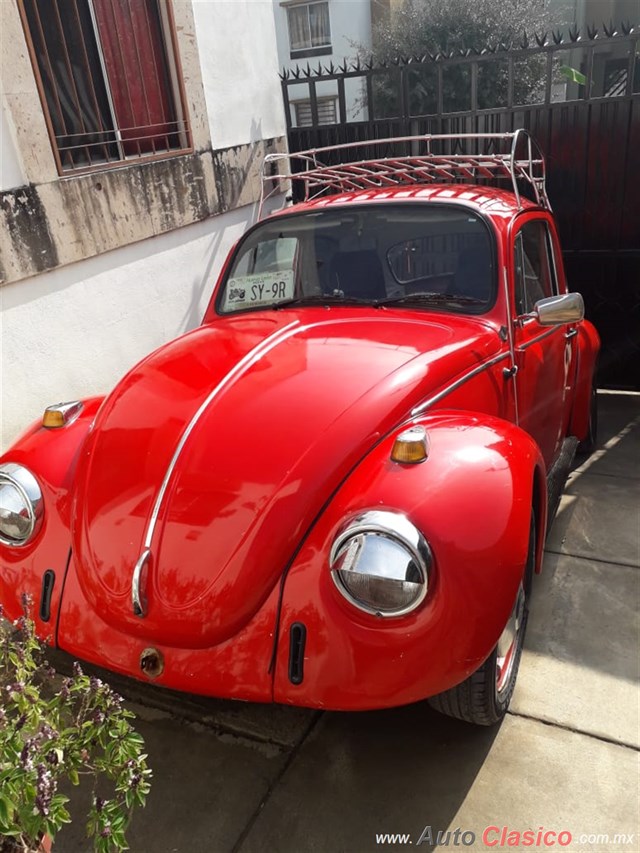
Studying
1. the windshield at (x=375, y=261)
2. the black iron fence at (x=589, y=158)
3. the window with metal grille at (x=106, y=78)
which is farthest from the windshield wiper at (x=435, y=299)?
the black iron fence at (x=589, y=158)

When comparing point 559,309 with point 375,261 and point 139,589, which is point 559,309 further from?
point 139,589

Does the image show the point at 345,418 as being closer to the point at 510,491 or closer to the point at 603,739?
the point at 510,491

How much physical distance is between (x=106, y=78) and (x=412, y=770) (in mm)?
5136

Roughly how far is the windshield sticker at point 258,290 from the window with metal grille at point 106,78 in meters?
2.03

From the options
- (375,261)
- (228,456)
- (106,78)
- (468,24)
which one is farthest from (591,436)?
(468,24)

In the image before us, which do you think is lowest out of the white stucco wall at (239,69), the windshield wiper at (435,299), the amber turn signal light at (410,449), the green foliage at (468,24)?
the amber turn signal light at (410,449)

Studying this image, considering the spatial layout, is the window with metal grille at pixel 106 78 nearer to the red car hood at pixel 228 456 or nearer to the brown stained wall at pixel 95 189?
the brown stained wall at pixel 95 189

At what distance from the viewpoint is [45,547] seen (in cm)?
228

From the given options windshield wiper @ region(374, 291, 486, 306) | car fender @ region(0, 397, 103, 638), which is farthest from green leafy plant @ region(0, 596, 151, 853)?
windshield wiper @ region(374, 291, 486, 306)

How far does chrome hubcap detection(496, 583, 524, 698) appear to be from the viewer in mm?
2328

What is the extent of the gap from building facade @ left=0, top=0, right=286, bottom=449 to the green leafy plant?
302cm

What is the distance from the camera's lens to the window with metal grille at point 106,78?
4.54 m

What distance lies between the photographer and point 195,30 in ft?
18.1

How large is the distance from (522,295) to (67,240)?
3152 millimetres
